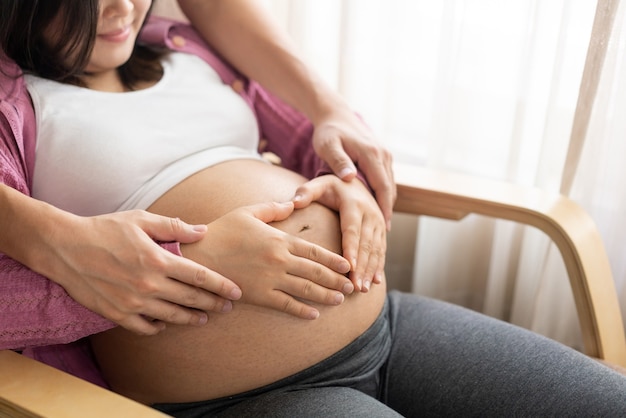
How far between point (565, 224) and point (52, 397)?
3.01 feet

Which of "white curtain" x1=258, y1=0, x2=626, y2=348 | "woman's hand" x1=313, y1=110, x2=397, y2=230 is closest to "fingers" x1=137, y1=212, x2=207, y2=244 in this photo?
"woman's hand" x1=313, y1=110, x2=397, y2=230

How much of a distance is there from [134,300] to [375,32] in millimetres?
943

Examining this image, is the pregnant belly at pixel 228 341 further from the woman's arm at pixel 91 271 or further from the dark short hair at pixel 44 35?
the dark short hair at pixel 44 35

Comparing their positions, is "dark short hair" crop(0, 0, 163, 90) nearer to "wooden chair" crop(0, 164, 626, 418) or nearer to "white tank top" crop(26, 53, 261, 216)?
"white tank top" crop(26, 53, 261, 216)

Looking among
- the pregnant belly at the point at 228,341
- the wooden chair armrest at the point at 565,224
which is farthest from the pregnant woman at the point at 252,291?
the wooden chair armrest at the point at 565,224

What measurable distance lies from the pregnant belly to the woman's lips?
0.28m

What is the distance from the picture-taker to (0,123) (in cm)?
115

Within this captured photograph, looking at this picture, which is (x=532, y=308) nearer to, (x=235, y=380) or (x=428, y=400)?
(x=428, y=400)

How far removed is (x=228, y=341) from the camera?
112 cm

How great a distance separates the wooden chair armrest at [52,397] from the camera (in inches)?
35.5

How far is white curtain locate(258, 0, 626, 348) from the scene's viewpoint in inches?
58.0

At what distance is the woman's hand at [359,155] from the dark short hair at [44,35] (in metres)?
0.44

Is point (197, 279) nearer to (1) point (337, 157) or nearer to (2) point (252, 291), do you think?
(2) point (252, 291)

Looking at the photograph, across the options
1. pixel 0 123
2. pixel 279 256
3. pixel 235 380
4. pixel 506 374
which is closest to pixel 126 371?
pixel 235 380
